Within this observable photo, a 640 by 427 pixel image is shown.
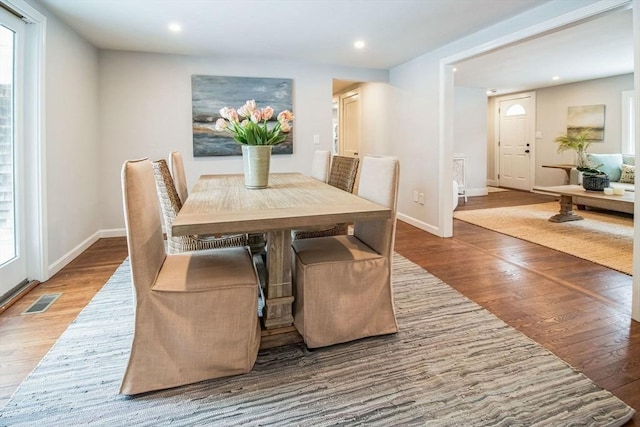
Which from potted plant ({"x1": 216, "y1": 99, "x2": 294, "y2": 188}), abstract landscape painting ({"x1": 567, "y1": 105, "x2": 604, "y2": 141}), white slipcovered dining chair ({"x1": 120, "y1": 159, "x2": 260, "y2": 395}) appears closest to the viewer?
white slipcovered dining chair ({"x1": 120, "y1": 159, "x2": 260, "y2": 395})

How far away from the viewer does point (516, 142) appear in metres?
8.36

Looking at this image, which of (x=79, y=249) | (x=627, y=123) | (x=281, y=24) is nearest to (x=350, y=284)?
(x=281, y=24)

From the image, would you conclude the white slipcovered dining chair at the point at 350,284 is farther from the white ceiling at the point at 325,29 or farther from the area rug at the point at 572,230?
the area rug at the point at 572,230

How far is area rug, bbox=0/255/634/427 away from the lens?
144cm

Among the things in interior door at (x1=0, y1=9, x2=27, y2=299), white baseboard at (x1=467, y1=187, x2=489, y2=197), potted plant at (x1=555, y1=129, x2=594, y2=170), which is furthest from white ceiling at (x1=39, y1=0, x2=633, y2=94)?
white baseboard at (x1=467, y1=187, x2=489, y2=197)

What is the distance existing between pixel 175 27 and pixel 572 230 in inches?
192

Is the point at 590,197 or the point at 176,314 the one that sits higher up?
the point at 590,197

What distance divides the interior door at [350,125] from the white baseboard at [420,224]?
5.82 ft

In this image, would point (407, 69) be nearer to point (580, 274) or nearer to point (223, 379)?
point (580, 274)

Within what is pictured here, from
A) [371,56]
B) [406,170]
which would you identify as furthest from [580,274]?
[371,56]

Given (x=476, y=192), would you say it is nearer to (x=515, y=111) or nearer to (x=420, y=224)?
(x=515, y=111)

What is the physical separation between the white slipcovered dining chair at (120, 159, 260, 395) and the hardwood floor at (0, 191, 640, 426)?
0.63 meters

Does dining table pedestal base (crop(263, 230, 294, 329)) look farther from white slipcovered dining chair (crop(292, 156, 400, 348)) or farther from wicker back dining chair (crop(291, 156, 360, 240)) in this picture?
wicker back dining chair (crop(291, 156, 360, 240))

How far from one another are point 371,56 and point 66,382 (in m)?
4.25
